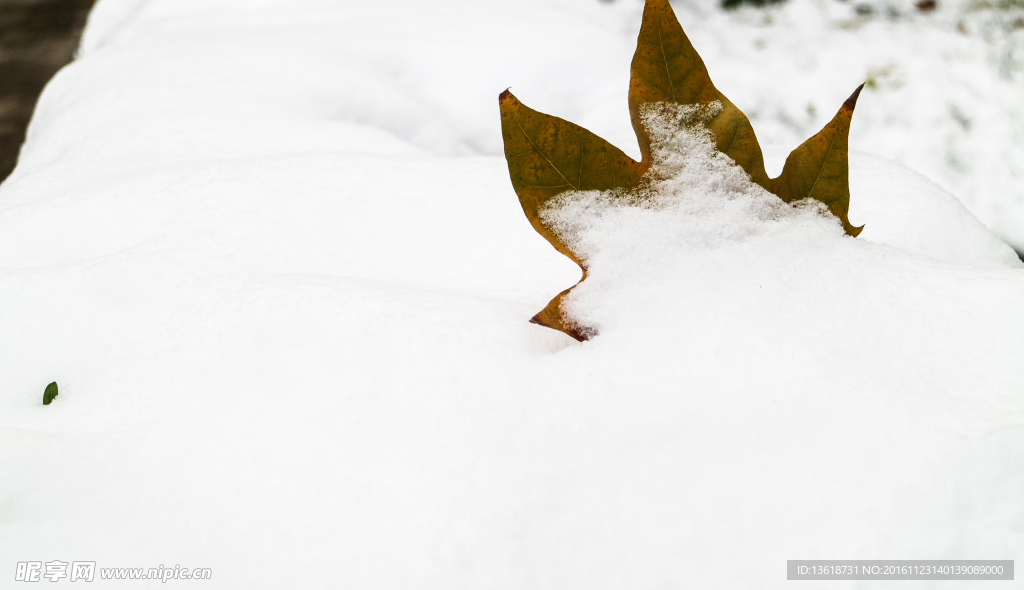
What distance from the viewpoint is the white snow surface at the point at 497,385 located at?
1.55 ft

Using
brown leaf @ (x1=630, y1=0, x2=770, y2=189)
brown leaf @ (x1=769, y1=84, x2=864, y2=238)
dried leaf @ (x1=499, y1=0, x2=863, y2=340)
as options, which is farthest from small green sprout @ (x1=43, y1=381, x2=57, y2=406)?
brown leaf @ (x1=769, y1=84, x2=864, y2=238)

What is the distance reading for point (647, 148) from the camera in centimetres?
63

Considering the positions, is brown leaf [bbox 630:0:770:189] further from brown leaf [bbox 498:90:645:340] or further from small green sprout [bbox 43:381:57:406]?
small green sprout [bbox 43:381:57:406]

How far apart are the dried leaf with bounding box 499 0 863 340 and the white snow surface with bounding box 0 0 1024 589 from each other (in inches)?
0.8

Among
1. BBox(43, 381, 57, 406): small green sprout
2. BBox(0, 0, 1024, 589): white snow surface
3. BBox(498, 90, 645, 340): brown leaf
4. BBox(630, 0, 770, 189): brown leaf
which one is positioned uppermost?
BBox(630, 0, 770, 189): brown leaf

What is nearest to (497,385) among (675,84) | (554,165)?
(554,165)

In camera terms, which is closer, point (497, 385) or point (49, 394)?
point (497, 385)

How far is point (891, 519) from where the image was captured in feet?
1.47

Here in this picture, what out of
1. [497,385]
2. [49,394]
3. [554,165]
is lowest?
[49,394]

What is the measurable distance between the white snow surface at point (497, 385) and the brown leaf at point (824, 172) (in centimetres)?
2

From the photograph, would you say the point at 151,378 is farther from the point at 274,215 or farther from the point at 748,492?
the point at 748,492

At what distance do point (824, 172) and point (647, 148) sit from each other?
17 centimetres

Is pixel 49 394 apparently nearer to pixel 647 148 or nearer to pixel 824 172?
pixel 647 148

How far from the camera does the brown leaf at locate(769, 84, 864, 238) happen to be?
616 mm
